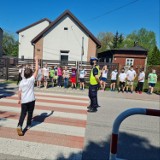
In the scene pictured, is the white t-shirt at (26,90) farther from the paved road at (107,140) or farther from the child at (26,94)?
the paved road at (107,140)

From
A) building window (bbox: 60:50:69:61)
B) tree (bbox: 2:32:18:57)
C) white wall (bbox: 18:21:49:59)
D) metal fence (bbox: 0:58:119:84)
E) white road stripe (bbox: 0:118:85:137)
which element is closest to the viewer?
white road stripe (bbox: 0:118:85:137)

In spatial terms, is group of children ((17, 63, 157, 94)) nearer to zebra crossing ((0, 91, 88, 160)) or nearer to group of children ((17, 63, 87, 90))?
group of children ((17, 63, 87, 90))

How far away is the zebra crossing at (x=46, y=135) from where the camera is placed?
3.80 m

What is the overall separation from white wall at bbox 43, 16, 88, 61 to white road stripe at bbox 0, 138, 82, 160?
17.5 meters

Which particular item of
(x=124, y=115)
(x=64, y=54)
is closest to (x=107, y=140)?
(x=124, y=115)

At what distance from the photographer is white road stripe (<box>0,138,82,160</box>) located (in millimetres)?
3682

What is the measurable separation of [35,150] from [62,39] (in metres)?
18.4

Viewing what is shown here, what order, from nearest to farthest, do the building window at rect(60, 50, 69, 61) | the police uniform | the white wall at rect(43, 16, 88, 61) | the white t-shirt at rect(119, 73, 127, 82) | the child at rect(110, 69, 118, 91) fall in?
the police uniform → the white t-shirt at rect(119, 73, 127, 82) → the child at rect(110, 69, 118, 91) → the white wall at rect(43, 16, 88, 61) → the building window at rect(60, 50, 69, 61)

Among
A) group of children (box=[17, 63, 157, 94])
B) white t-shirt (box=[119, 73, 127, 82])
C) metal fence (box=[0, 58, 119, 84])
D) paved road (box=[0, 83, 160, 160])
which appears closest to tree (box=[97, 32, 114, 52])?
metal fence (box=[0, 58, 119, 84])

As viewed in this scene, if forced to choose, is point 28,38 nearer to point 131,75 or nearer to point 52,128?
point 131,75

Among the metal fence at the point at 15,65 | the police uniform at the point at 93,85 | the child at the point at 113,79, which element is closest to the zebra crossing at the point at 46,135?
the police uniform at the point at 93,85

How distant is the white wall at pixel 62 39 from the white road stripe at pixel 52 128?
16.1 metres

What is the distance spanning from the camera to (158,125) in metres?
6.08

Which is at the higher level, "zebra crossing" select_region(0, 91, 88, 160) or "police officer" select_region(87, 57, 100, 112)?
"police officer" select_region(87, 57, 100, 112)
